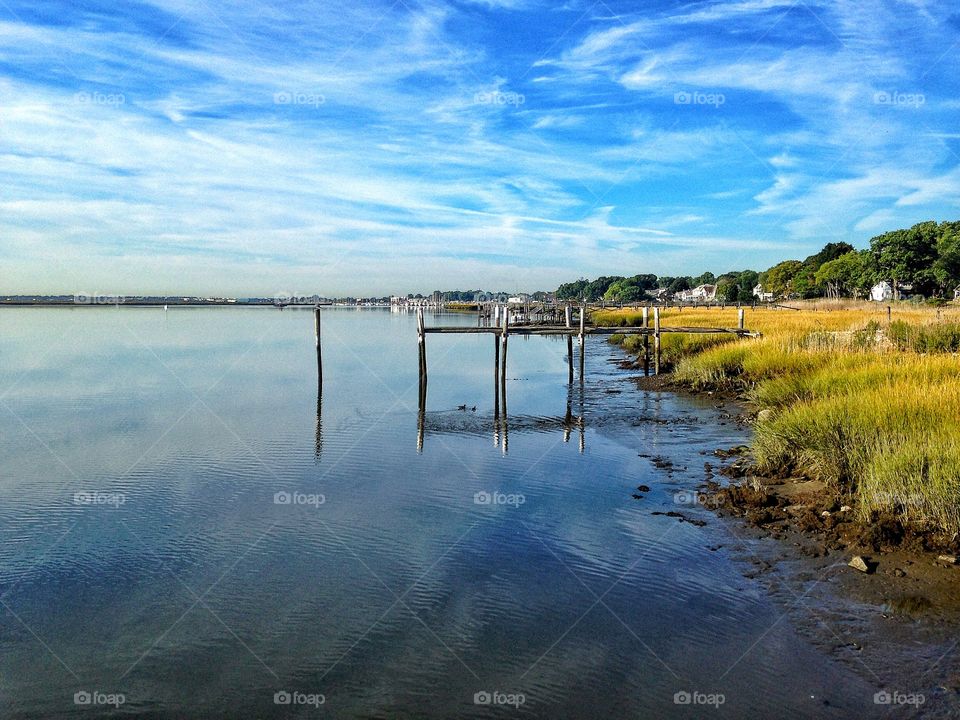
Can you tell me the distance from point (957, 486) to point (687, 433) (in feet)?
31.0

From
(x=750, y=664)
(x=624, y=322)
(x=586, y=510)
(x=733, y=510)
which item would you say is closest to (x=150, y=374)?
(x=586, y=510)

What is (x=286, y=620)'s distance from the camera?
7762mm

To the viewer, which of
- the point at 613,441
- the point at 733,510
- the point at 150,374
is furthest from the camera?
the point at 150,374

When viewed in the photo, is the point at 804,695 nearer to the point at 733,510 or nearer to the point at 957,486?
the point at 957,486

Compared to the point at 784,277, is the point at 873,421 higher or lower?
lower
